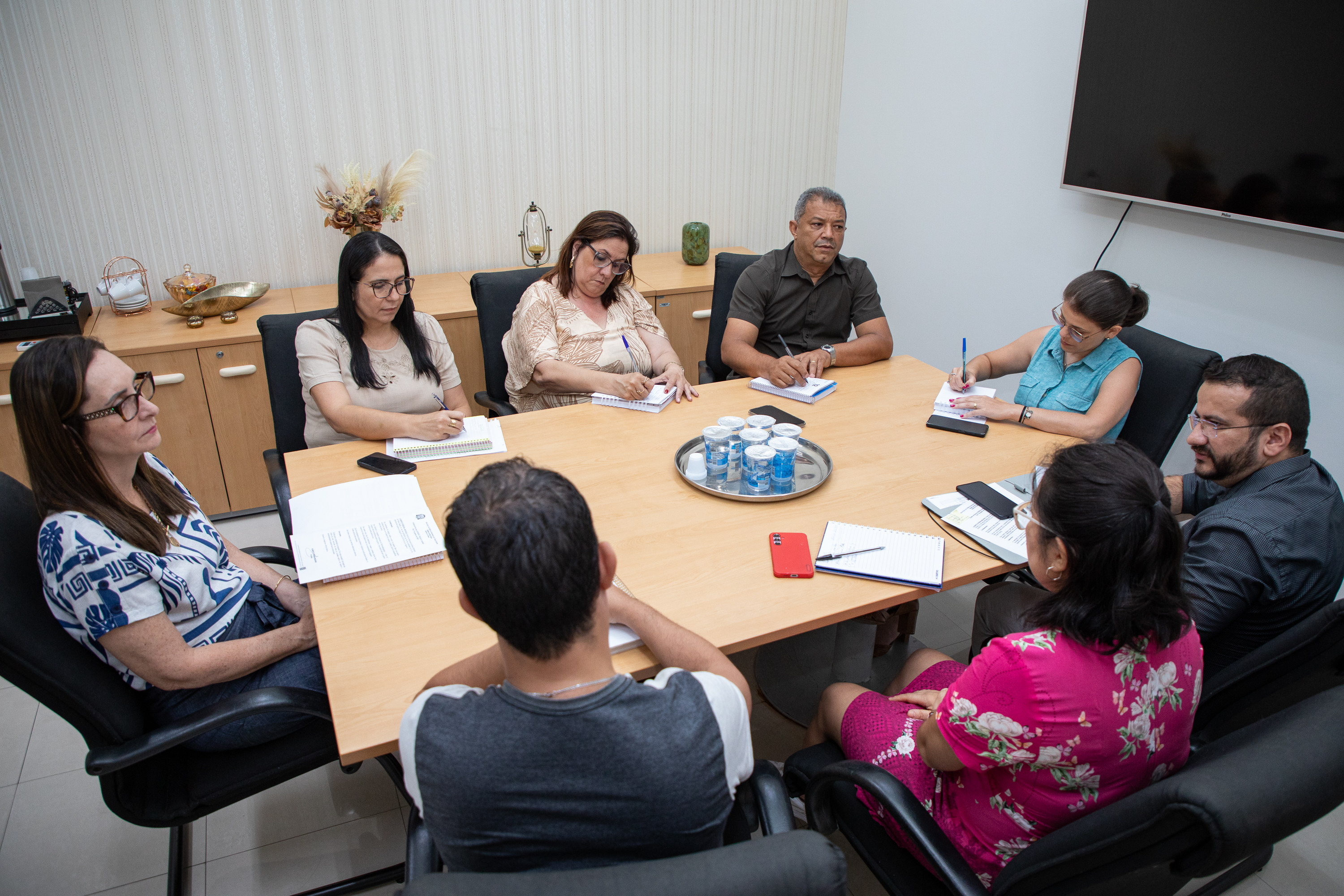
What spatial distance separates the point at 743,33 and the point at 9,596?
154 inches

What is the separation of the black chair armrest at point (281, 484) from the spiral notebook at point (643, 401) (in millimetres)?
896

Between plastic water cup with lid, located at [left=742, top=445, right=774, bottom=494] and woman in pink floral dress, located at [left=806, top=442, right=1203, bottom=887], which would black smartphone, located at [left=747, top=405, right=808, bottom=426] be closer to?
plastic water cup with lid, located at [left=742, top=445, right=774, bottom=494]

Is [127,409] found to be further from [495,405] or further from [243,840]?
[495,405]

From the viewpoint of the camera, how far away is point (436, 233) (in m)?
3.80

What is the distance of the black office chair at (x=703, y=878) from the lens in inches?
30.2

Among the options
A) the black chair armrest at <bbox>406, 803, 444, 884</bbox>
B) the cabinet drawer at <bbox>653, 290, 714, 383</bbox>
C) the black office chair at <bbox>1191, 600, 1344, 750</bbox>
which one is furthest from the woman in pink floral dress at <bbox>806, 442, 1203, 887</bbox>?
the cabinet drawer at <bbox>653, 290, 714, 383</bbox>

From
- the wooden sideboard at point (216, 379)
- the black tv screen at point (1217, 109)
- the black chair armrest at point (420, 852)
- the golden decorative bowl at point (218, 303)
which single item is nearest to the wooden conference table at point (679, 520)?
the black chair armrest at point (420, 852)

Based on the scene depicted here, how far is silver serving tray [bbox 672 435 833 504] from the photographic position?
1.94m

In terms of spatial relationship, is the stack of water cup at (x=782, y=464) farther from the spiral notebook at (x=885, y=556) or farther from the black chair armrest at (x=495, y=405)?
the black chair armrest at (x=495, y=405)

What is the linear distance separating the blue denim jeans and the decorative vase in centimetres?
287

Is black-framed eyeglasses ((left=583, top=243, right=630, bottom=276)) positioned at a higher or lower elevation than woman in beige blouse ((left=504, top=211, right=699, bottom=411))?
higher

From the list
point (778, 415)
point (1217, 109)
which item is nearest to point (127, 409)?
point (778, 415)

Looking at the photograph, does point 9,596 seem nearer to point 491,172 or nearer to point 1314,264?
point 491,172

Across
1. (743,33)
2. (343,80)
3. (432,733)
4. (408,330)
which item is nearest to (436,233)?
(343,80)
